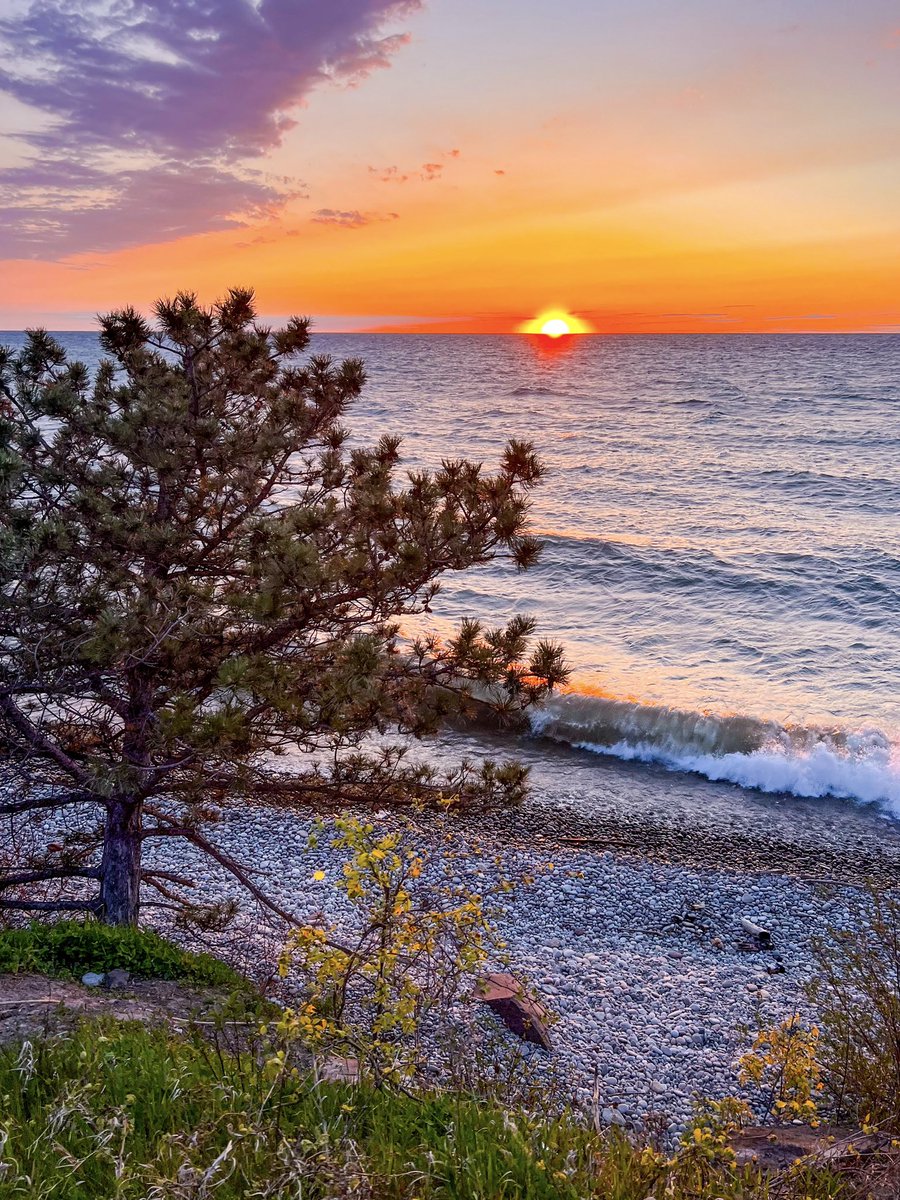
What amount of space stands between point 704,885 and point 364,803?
6.24m

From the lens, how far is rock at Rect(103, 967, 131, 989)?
6.55m

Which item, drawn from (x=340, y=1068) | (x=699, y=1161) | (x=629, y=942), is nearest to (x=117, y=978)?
(x=340, y=1068)

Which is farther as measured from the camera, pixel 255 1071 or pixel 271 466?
pixel 271 466

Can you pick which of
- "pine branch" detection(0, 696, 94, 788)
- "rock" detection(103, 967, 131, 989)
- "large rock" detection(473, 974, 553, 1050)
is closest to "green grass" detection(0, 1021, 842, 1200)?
"rock" detection(103, 967, 131, 989)

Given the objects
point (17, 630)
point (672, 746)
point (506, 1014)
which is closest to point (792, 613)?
point (672, 746)

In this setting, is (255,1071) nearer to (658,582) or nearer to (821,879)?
(821,879)

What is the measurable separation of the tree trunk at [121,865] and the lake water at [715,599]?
8296mm

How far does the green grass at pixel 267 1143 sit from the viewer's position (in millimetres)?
2783

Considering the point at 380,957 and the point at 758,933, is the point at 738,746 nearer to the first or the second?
the point at 758,933

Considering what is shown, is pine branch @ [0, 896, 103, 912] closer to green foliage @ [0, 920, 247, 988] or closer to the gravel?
green foliage @ [0, 920, 247, 988]

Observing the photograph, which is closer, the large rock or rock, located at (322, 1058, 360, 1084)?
rock, located at (322, 1058, 360, 1084)

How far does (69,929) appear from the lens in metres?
6.93

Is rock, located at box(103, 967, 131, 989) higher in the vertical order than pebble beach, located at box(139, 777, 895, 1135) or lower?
higher

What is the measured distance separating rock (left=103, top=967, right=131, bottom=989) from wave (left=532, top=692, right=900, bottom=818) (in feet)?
35.6
